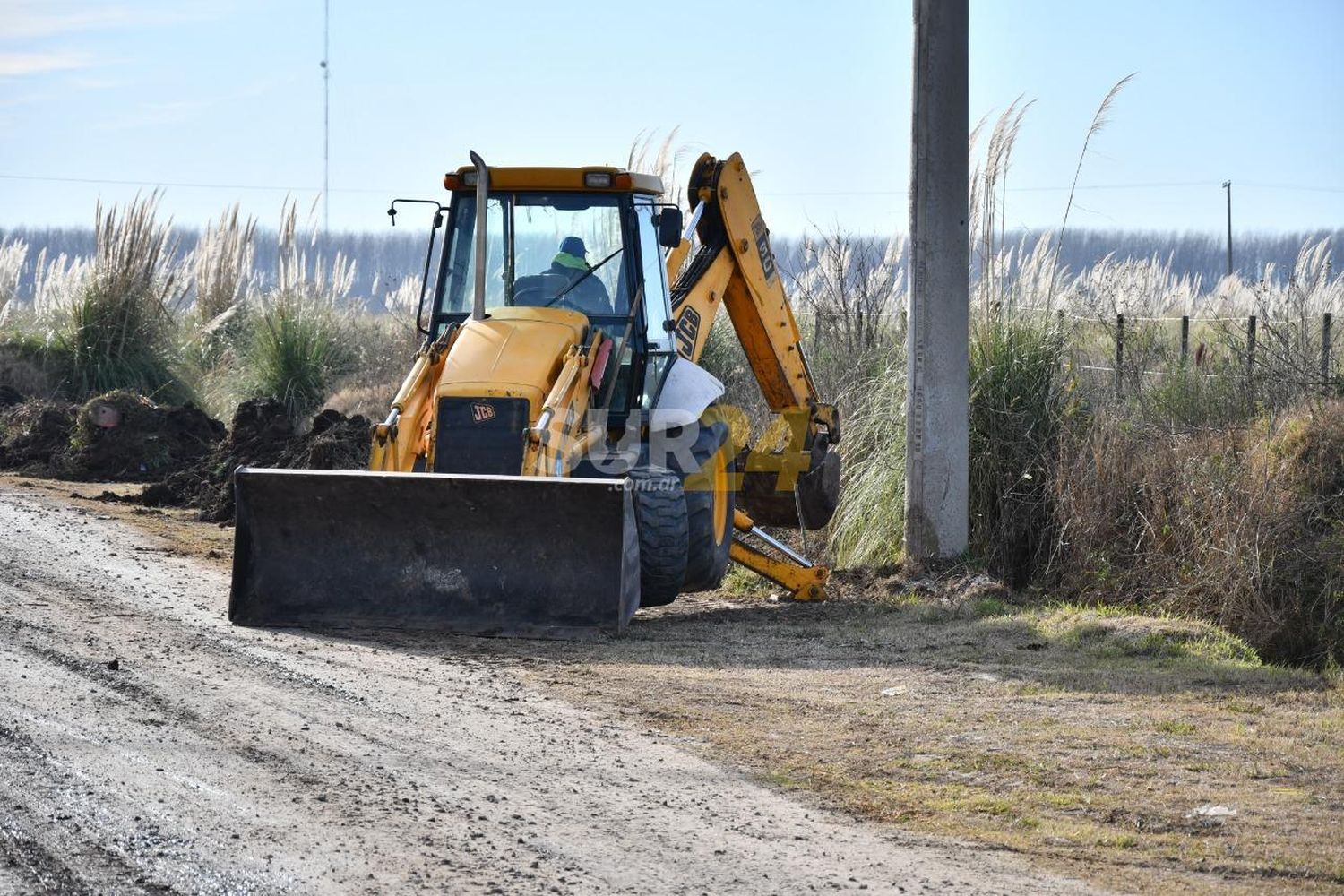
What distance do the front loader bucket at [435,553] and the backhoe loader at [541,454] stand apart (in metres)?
0.01

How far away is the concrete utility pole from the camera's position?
34.0ft

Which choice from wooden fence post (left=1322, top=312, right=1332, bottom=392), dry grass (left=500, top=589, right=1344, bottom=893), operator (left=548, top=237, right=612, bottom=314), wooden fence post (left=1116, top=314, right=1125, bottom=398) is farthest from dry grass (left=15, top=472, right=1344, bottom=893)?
wooden fence post (left=1322, top=312, right=1332, bottom=392)

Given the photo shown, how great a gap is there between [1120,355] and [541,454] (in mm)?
5426

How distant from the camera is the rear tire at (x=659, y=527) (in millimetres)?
8680

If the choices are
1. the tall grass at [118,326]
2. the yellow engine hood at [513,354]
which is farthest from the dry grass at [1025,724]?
the tall grass at [118,326]

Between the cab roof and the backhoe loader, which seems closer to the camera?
the backhoe loader

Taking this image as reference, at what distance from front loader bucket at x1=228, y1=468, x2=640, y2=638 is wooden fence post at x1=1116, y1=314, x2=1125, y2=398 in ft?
15.5

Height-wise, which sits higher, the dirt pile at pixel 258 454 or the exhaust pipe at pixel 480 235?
the exhaust pipe at pixel 480 235

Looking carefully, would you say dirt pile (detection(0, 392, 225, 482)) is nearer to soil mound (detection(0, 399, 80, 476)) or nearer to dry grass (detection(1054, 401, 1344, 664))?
soil mound (detection(0, 399, 80, 476))

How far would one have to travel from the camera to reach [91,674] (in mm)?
7105

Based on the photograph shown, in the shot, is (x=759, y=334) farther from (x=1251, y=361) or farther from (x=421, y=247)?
(x=421, y=247)

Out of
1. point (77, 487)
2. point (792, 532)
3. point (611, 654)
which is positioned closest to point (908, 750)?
point (611, 654)

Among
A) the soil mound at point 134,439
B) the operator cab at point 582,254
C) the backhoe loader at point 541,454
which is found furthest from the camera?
the soil mound at point 134,439

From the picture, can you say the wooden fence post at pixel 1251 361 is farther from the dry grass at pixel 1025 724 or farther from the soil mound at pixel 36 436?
the soil mound at pixel 36 436
